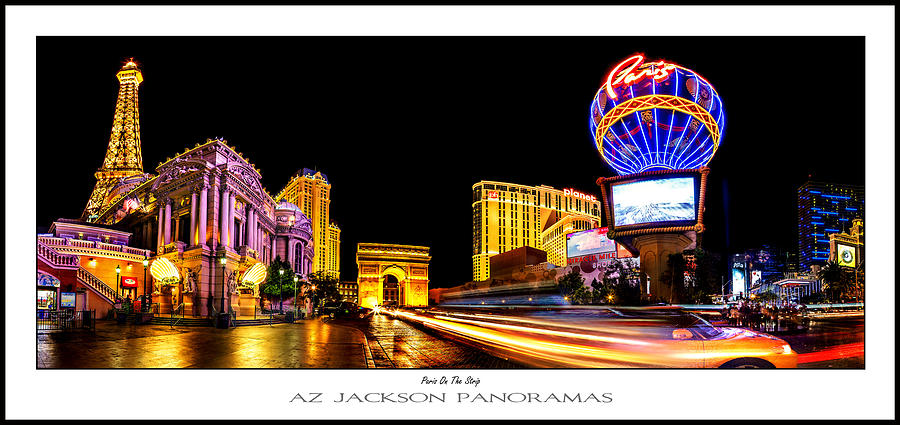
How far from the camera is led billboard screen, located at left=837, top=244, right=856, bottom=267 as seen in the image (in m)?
10.9

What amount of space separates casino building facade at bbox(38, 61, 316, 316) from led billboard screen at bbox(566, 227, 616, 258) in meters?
48.4

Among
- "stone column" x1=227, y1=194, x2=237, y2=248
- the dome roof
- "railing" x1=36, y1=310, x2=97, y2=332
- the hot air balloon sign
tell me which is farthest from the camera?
the dome roof

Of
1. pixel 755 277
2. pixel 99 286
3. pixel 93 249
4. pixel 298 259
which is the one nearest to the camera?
pixel 99 286

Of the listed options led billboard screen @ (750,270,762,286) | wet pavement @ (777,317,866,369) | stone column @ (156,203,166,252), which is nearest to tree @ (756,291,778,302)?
led billboard screen @ (750,270,762,286)

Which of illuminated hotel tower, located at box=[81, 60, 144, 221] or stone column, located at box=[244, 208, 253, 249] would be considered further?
stone column, located at box=[244, 208, 253, 249]

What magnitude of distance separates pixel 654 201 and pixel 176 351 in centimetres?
2773

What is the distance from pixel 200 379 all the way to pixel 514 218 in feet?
72.2

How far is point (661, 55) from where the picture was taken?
1063 cm

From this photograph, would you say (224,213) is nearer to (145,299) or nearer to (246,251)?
(246,251)

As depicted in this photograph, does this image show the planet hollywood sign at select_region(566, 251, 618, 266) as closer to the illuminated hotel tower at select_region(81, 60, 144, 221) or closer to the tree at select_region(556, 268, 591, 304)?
the tree at select_region(556, 268, 591, 304)

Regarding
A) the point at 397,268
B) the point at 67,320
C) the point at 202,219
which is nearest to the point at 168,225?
the point at 202,219

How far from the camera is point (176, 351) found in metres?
10.9

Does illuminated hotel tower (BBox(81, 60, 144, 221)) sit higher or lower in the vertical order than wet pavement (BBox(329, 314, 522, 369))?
higher

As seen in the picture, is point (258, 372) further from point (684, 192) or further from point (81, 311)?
point (684, 192)
